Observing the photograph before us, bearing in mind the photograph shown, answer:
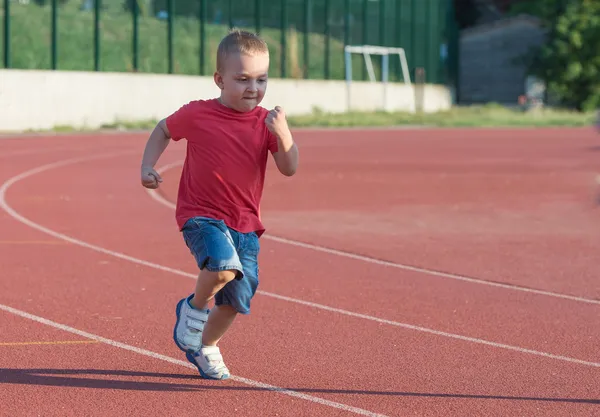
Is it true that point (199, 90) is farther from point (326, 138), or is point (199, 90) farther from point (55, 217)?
point (55, 217)

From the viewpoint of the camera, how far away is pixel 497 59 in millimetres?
62938

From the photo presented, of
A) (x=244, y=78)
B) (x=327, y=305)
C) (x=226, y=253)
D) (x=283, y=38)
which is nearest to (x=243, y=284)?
(x=226, y=253)

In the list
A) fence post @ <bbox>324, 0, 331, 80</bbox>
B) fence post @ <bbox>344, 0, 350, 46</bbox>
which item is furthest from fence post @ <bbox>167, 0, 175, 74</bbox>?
fence post @ <bbox>344, 0, 350, 46</bbox>

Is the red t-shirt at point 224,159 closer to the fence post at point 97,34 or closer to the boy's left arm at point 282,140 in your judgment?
the boy's left arm at point 282,140

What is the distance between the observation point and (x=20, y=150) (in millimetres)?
24969

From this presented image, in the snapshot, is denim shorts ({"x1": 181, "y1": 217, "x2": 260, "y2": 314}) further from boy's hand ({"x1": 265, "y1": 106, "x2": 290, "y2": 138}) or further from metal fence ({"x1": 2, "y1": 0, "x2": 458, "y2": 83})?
metal fence ({"x1": 2, "y1": 0, "x2": 458, "y2": 83})

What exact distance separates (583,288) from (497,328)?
210 centimetres

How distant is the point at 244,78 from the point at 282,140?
336mm

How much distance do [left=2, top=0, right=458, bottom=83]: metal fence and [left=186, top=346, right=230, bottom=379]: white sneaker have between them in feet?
88.2

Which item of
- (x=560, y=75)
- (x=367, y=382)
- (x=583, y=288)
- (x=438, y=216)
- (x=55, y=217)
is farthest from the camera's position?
(x=560, y=75)

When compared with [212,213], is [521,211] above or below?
below

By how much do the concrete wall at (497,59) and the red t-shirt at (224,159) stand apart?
56.1m

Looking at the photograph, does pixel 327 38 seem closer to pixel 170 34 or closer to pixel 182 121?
pixel 170 34

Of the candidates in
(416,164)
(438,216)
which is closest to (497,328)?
(438,216)
